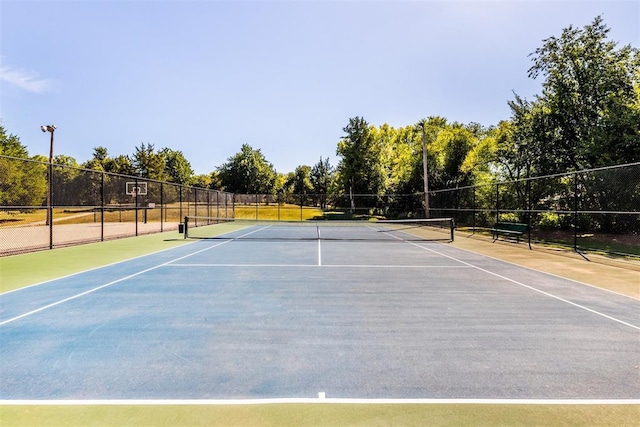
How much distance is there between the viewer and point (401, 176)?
1763 inches

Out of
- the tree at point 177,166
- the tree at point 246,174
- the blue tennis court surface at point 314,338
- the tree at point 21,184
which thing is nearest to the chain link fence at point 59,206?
the tree at point 21,184

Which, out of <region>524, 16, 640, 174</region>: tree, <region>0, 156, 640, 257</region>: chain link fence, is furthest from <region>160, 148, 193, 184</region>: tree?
<region>524, 16, 640, 174</region>: tree

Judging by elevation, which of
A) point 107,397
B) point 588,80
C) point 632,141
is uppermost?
point 588,80

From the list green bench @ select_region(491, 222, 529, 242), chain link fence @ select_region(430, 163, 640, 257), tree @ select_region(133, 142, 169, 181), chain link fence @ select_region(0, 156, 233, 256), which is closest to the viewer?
chain link fence @ select_region(0, 156, 233, 256)

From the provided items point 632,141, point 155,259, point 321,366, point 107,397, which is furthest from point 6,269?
point 632,141

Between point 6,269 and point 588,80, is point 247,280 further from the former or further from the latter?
point 588,80

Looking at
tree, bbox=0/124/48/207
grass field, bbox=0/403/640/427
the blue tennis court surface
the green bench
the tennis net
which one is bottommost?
grass field, bbox=0/403/640/427

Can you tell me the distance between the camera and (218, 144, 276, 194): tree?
71500 mm

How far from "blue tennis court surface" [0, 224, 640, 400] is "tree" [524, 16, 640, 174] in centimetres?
1462

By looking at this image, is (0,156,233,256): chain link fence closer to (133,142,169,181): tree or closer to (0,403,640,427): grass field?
(0,403,640,427): grass field

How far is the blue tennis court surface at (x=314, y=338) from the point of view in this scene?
11.6ft

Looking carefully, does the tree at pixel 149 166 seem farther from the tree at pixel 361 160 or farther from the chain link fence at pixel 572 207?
the chain link fence at pixel 572 207

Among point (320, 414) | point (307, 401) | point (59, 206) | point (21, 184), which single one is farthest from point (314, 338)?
point (21, 184)

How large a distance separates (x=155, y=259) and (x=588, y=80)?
25356 mm
